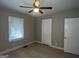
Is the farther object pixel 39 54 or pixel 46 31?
pixel 46 31

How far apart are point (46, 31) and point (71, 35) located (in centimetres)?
221

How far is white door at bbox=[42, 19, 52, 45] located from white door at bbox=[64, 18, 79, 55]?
4.88ft

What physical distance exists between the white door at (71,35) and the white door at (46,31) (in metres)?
1.49

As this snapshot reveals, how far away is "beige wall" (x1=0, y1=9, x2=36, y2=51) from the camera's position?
14.2 feet

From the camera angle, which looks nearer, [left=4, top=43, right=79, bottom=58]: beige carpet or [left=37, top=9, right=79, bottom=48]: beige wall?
[left=4, top=43, right=79, bottom=58]: beige carpet

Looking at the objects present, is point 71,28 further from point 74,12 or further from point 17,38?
point 17,38

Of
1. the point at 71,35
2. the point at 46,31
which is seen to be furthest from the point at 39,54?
the point at 46,31

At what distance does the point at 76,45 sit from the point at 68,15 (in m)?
1.86

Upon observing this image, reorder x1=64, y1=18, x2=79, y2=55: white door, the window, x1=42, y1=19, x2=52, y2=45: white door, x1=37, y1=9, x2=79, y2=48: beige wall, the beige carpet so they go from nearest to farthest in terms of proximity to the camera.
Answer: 1. the beige carpet
2. x1=64, y1=18, x2=79, y2=55: white door
3. x1=37, y1=9, x2=79, y2=48: beige wall
4. the window
5. x1=42, y1=19, x2=52, y2=45: white door

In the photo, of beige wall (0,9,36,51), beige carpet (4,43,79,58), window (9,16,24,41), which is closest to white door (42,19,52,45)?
beige wall (0,9,36,51)

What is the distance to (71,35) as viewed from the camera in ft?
14.6

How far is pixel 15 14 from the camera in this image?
16.8ft

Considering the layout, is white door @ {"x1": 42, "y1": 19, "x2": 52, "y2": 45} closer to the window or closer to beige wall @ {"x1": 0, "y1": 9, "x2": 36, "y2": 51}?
beige wall @ {"x1": 0, "y1": 9, "x2": 36, "y2": 51}

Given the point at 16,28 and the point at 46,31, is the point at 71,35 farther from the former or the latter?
the point at 16,28
